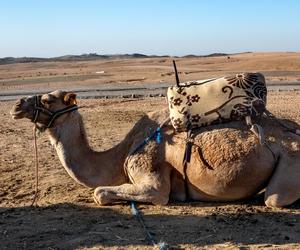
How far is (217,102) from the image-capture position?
816cm

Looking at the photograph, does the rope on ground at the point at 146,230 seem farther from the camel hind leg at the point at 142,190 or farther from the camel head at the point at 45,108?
the camel head at the point at 45,108

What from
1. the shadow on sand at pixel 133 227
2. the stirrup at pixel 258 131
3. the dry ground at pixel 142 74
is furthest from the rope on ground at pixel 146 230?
the dry ground at pixel 142 74

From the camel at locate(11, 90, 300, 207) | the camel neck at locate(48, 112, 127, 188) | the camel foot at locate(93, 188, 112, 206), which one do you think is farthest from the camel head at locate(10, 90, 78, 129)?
the camel foot at locate(93, 188, 112, 206)

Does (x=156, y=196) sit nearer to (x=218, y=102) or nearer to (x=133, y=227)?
(x=133, y=227)

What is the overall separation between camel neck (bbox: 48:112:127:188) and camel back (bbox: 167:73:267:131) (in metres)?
0.94

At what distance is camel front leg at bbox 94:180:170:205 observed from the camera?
8039 mm

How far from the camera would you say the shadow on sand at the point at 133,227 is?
679 centimetres

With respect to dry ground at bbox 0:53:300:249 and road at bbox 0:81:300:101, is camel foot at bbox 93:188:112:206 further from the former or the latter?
road at bbox 0:81:300:101

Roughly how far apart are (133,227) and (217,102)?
6.39ft

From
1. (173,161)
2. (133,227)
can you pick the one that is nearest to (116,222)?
(133,227)

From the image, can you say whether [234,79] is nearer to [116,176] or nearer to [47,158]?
[116,176]

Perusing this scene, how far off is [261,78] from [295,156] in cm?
114

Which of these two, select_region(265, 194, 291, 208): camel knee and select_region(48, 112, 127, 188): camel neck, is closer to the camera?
select_region(265, 194, 291, 208): camel knee

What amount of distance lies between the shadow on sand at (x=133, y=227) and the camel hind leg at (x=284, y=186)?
6.1 inches
